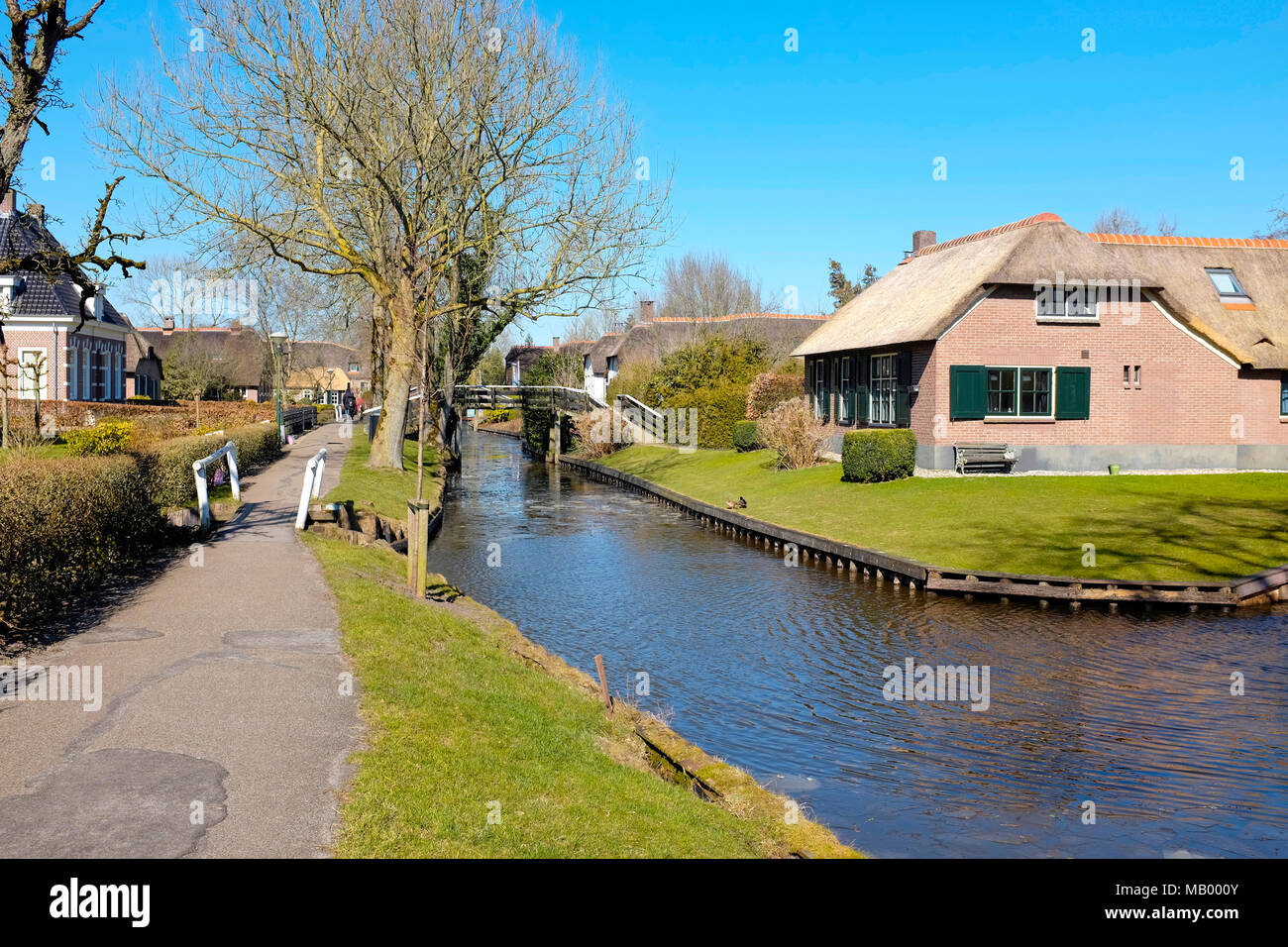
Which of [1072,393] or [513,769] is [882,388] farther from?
[513,769]

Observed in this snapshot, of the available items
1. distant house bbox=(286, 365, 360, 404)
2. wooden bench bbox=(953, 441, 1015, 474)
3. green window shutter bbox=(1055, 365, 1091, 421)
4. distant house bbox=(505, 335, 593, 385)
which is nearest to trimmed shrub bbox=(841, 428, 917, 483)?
wooden bench bbox=(953, 441, 1015, 474)

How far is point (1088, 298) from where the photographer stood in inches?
1104

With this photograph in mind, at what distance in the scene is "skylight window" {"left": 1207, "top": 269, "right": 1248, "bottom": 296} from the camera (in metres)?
30.5

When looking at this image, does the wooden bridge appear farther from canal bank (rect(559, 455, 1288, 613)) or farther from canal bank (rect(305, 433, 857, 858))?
canal bank (rect(305, 433, 857, 858))

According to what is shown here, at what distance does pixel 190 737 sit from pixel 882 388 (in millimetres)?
26661

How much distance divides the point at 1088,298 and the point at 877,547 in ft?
40.5

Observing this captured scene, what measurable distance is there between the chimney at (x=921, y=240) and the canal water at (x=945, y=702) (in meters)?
20.4

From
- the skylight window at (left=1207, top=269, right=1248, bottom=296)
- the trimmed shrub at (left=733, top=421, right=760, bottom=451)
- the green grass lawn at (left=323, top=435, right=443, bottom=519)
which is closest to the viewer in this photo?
the green grass lawn at (left=323, top=435, right=443, bottom=519)

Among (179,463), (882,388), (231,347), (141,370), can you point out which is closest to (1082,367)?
(882,388)

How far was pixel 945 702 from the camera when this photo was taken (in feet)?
40.8

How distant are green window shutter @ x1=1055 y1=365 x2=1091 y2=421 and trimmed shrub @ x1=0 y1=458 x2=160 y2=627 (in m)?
23.4

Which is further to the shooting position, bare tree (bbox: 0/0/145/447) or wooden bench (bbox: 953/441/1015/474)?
wooden bench (bbox: 953/441/1015/474)
